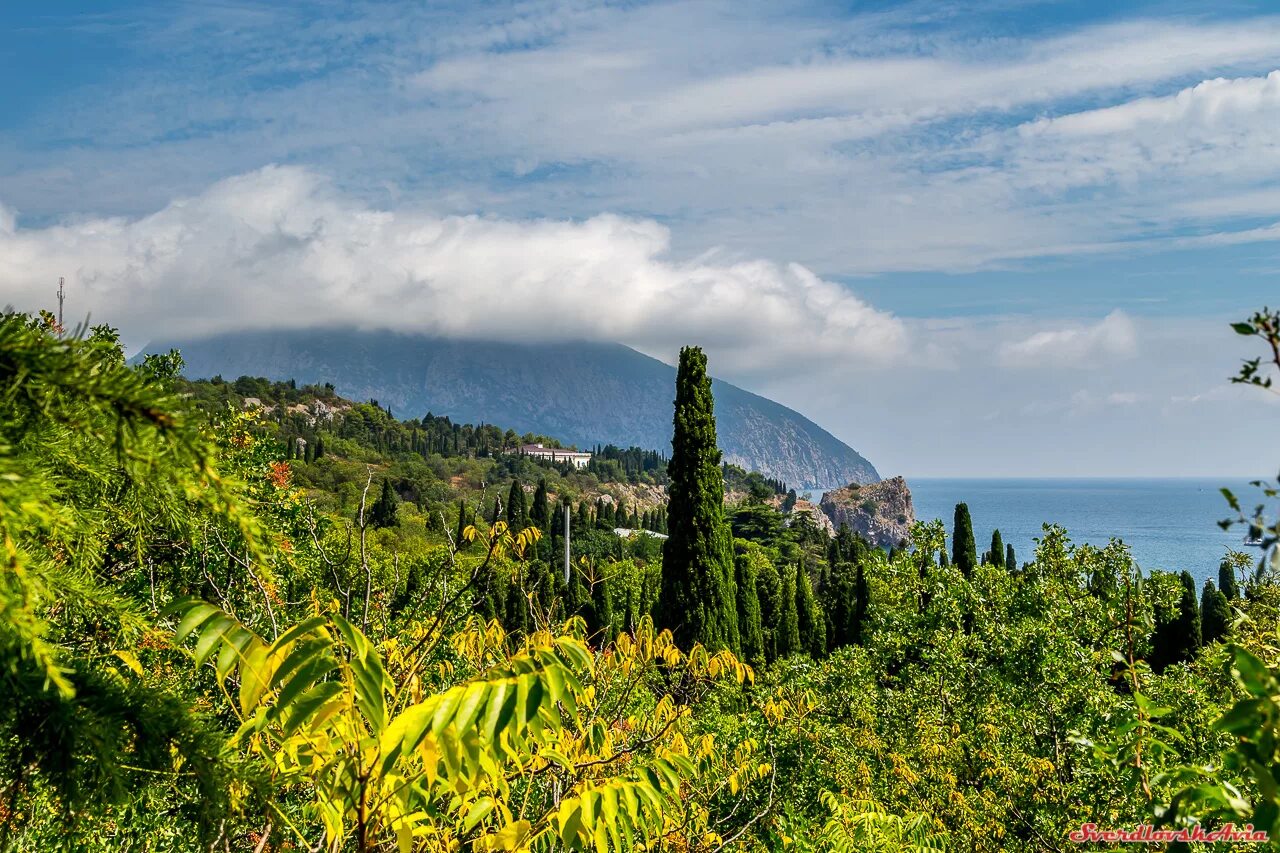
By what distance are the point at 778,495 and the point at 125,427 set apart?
164663 millimetres

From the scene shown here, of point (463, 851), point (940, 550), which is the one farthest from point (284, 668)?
point (940, 550)

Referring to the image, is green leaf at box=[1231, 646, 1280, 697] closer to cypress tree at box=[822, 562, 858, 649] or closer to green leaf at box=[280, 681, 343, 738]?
green leaf at box=[280, 681, 343, 738]

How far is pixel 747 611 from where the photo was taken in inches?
1166

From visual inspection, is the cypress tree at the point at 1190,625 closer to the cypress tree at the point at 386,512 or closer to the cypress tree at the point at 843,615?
the cypress tree at the point at 843,615

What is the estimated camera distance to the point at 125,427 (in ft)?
3.48

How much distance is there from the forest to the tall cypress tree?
722cm

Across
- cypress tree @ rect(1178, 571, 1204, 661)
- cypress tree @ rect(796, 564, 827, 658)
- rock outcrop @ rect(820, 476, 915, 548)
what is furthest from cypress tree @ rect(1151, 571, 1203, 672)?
rock outcrop @ rect(820, 476, 915, 548)

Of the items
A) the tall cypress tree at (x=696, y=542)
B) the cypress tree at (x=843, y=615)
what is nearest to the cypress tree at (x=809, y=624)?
the cypress tree at (x=843, y=615)

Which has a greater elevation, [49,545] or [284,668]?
[49,545]

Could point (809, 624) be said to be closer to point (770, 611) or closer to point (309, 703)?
point (770, 611)

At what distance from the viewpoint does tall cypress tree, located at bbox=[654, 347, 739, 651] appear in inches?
953

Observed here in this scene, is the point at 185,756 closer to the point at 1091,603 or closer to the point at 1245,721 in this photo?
the point at 1245,721

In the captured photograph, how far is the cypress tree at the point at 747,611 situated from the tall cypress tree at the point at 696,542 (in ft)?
12.7

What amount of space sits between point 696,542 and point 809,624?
1815 cm
